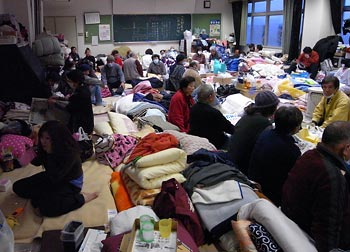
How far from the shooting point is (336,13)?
7.70 meters

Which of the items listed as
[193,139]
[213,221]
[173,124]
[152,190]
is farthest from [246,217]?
[173,124]

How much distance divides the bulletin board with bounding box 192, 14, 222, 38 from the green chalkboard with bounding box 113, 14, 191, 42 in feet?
0.68

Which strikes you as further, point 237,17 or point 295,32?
point 237,17

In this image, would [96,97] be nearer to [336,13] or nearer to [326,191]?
[326,191]

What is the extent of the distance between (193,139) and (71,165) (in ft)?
3.45

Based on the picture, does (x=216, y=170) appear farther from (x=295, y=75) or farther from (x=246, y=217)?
(x=295, y=75)

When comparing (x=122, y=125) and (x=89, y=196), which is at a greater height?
(x=122, y=125)

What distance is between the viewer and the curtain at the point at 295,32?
8.60 metres

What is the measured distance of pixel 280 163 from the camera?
7.55ft

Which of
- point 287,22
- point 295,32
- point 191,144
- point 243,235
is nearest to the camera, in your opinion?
point 243,235

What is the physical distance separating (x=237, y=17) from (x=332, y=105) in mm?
8349

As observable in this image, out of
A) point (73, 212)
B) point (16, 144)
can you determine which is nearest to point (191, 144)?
point (73, 212)

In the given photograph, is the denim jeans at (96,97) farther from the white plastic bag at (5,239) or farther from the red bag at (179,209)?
the white plastic bag at (5,239)

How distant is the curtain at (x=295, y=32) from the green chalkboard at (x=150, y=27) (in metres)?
3.80
